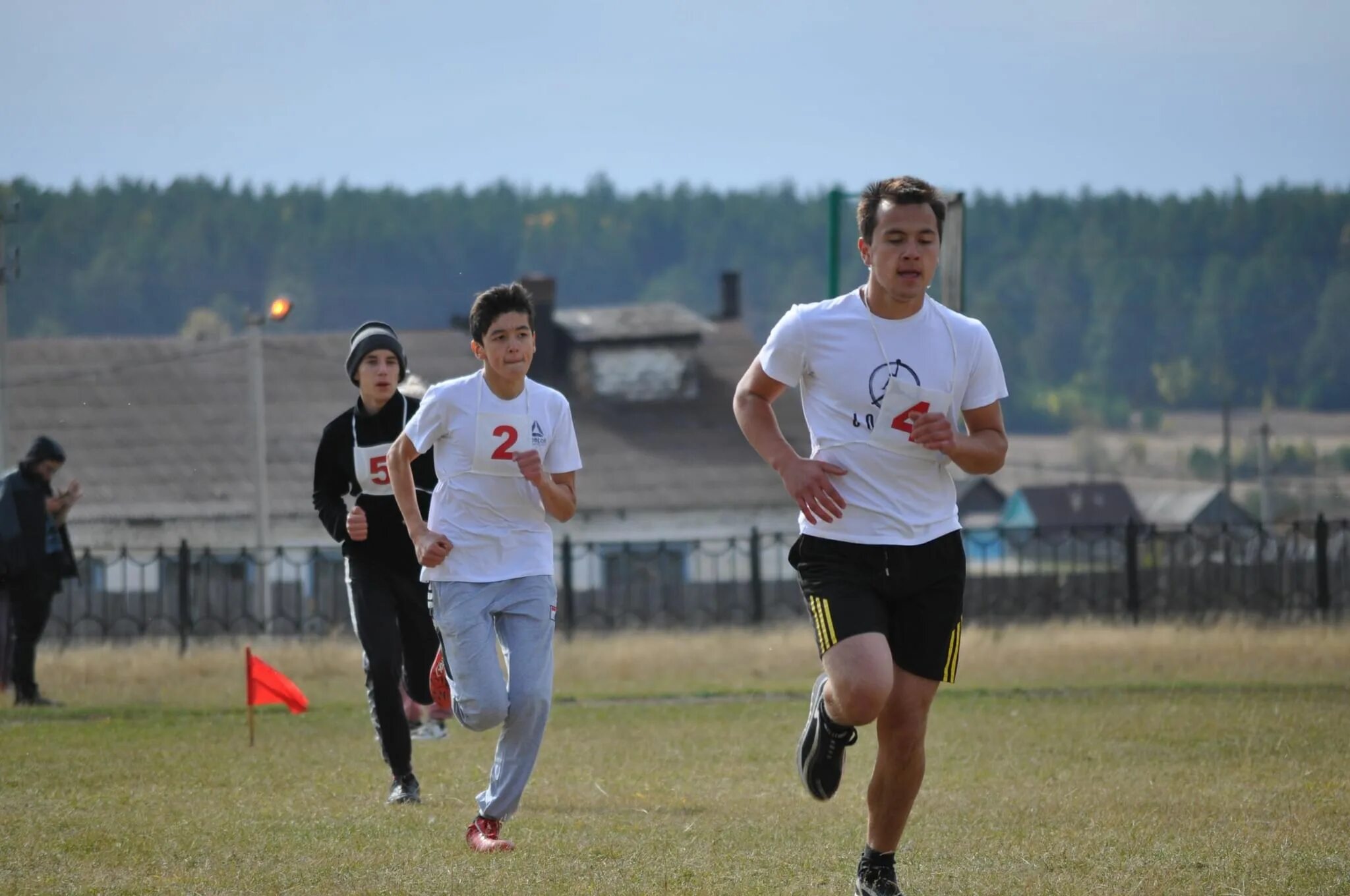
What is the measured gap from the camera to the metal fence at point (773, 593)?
24219mm

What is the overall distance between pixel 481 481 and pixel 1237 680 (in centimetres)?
1081

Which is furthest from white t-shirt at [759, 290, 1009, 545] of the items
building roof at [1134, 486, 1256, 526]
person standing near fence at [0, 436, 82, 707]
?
building roof at [1134, 486, 1256, 526]

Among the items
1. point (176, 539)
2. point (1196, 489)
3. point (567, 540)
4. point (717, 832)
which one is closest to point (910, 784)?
point (717, 832)

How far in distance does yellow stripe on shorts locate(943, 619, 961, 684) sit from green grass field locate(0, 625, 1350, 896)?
776mm

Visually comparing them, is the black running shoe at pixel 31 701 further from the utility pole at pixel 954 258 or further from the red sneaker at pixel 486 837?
the red sneaker at pixel 486 837

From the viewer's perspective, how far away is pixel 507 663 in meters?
7.39

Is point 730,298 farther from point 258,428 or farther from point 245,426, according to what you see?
point 258,428

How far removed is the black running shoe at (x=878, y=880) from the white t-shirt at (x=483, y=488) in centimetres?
205

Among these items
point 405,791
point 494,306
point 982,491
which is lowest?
point 982,491

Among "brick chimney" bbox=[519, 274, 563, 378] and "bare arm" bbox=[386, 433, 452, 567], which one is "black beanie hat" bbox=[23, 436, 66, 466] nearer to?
"bare arm" bbox=[386, 433, 452, 567]

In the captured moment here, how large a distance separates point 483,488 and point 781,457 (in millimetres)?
1819

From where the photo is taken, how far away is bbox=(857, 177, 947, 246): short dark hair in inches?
236

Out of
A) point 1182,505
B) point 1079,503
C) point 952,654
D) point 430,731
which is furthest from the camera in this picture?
point 1079,503

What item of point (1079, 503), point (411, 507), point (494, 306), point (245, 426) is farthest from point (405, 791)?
point (1079, 503)
